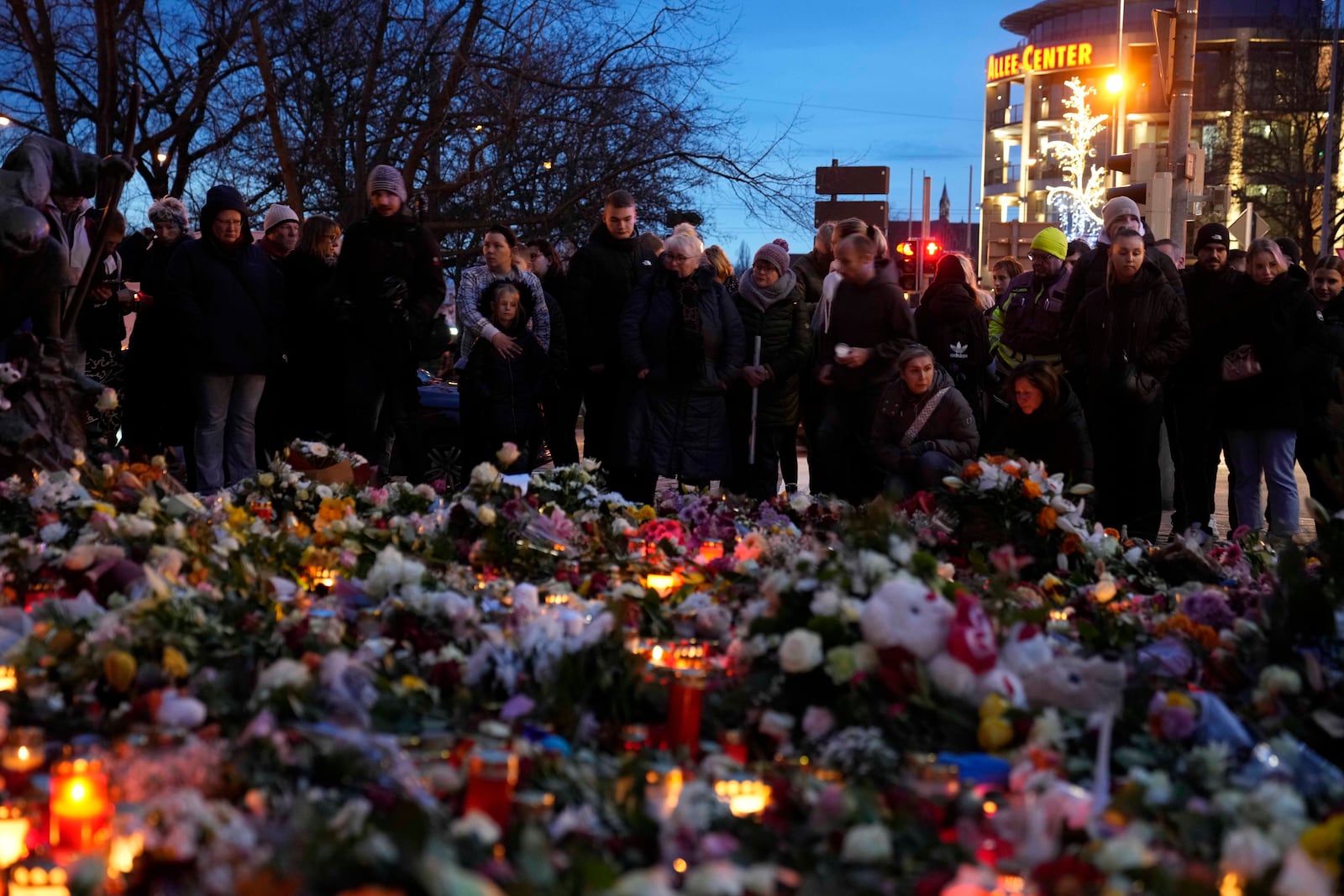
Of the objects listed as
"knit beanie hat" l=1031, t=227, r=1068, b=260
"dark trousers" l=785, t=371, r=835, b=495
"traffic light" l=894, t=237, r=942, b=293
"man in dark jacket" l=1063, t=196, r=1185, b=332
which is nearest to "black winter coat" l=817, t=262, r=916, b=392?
"dark trousers" l=785, t=371, r=835, b=495

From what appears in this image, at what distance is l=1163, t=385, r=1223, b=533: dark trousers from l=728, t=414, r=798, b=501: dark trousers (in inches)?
81.3

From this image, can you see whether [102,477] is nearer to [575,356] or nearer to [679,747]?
[679,747]

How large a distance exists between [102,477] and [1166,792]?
377 centimetres

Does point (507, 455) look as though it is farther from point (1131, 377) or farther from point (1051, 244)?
point (1051, 244)

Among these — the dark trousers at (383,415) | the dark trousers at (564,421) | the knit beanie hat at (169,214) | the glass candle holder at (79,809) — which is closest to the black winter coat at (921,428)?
the dark trousers at (564,421)

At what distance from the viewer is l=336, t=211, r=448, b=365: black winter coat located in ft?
27.2

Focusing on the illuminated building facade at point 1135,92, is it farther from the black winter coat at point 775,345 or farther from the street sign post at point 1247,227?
the black winter coat at point 775,345

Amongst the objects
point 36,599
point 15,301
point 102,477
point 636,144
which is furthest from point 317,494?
point 636,144

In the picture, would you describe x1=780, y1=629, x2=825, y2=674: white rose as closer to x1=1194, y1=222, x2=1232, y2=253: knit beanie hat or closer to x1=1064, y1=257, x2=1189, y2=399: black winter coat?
x1=1064, y1=257, x2=1189, y2=399: black winter coat

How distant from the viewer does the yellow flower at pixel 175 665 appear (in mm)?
3094

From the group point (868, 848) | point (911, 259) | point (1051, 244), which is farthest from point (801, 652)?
point (911, 259)

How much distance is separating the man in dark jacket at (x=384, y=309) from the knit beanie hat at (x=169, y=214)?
3.88 feet

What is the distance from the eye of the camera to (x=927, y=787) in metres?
2.59

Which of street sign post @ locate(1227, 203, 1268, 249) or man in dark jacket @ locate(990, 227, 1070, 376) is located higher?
street sign post @ locate(1227, 203, 1268, 249)
